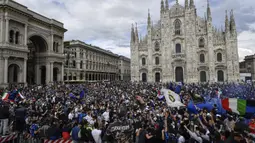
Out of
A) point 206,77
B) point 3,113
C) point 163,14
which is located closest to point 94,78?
point 163,14

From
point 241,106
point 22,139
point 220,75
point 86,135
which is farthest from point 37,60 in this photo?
point 220,75

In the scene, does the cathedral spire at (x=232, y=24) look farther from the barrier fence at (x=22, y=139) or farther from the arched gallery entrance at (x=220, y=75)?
the barrier fence at (x=22, y=139)

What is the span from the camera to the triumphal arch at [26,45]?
26.3 metres

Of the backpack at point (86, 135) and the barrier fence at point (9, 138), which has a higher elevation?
the backpack at point (86, 135)

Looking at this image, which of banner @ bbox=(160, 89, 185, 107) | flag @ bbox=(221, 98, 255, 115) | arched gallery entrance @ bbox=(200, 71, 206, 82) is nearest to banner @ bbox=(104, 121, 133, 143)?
banner @ bbox=(160, 89, 185, 107)

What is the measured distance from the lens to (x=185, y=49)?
4450cm

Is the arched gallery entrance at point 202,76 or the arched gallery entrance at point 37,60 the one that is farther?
the arched gallery entrance at point 202,76

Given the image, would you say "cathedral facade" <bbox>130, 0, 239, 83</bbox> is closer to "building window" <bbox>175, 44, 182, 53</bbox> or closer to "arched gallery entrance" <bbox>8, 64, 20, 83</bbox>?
"building window" <bbox>175, 44, 182, 53</bbox>

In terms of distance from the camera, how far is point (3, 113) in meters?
9.02

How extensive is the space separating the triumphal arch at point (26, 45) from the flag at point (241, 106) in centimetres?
2975

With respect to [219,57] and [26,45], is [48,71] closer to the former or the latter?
[26,45]

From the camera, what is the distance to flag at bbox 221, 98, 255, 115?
691cm

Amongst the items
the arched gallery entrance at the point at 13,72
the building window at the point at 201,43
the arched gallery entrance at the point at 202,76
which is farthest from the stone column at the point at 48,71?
the building window at the point at 201,43

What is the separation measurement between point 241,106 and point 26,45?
33.0m
